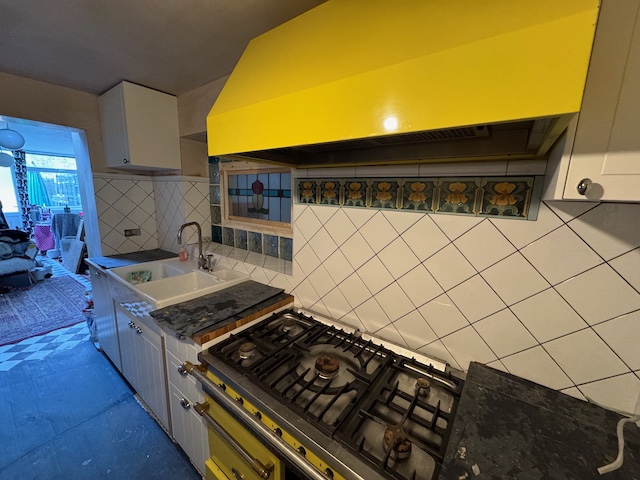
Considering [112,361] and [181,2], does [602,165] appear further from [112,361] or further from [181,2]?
[112,361]

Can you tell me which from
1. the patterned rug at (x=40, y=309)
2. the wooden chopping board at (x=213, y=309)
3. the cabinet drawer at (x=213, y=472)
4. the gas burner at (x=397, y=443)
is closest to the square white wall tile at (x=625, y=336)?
the gas burner at (x=397, y=443)

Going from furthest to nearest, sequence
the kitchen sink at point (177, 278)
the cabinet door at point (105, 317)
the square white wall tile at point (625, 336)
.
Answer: the cabinet door at point (105, 317) → the kitchen sink at point (177, 278) → the square white wall tile at point (625, 336)

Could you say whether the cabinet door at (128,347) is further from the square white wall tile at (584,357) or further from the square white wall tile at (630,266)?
the square white wall tile at (630,266)

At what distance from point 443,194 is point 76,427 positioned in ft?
7.83

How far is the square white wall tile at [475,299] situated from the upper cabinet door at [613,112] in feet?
1.54

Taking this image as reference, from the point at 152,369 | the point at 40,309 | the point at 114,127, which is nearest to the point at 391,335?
the point at 152,369

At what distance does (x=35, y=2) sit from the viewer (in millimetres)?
971

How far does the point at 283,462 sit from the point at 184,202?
1.84 m

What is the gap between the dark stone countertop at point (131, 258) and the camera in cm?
188

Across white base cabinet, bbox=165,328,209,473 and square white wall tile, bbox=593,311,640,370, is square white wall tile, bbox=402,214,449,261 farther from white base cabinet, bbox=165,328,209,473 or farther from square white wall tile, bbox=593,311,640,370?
white base cabinet, bbox=165,328,209,473

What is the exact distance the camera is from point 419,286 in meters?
1.02

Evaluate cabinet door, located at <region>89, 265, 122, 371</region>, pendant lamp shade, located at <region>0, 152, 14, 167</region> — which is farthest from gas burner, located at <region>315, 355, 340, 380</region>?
pendant lamp shade, located at <region>0, 152, 14, 167</region>

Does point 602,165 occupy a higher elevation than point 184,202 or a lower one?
higher

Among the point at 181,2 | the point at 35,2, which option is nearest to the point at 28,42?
the point at 35,2
